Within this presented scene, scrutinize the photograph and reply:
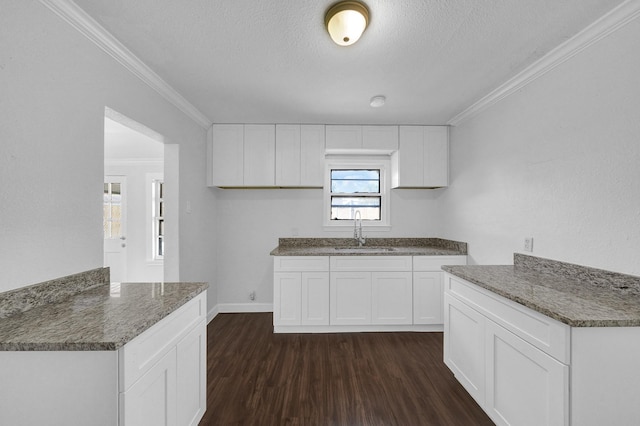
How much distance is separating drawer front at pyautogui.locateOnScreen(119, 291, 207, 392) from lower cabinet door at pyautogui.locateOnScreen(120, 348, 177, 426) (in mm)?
33

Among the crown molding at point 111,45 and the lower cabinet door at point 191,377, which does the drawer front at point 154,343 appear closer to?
the lower cabinet door at point 191,377

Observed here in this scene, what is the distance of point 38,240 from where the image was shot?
4.30 ft

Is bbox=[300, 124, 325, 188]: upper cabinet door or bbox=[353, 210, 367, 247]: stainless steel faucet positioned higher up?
bbox=[300, 124, 325, 188]: upper cabinet door

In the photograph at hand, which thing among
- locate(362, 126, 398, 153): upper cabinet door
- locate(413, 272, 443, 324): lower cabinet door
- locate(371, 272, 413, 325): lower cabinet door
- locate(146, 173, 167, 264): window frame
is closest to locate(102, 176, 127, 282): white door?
locate(146, 173, 167, 264): window frame

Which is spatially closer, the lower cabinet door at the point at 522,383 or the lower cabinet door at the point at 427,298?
the lower cabinet door at the point at 522,383

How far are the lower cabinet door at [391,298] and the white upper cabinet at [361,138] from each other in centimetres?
154

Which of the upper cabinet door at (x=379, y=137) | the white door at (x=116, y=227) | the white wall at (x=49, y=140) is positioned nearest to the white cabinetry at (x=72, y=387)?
the white wall at (x=49, y=140)

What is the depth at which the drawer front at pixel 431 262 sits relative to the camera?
3.08 m

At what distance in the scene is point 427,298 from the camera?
307cm

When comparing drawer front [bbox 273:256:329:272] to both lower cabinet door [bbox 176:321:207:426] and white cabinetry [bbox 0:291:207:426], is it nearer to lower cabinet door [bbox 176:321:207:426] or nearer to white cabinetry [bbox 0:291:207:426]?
lower cabinet door [bbox 176:321:207:426]

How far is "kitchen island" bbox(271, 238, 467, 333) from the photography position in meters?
3.04

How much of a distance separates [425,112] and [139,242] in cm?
451

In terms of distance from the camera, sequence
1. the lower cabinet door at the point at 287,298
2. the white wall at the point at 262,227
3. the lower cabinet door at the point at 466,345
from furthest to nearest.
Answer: the white wall at the point at 262,227 → the lower cabinet door at the point at 287,298 → the lower cabinet door at the point at 466,345

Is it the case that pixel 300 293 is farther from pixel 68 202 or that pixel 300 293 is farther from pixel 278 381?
pixel 68 202
